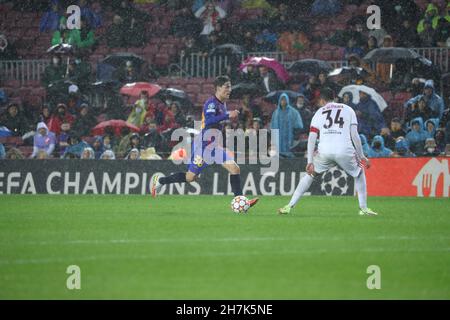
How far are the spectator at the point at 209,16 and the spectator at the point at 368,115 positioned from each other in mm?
7168

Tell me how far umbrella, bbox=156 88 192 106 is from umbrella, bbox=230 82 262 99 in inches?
53.4

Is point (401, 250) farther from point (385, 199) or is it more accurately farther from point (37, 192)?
point (37, 192)

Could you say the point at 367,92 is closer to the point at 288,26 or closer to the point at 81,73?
the point at 288,26

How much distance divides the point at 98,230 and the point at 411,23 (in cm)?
1647

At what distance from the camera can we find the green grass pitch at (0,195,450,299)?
29.5 feet

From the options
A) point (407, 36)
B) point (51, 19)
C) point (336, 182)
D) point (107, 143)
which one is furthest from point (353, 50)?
point (51, 19)

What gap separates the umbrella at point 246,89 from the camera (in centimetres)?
2747

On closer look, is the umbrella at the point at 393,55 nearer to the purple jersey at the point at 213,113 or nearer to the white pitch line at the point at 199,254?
the purple jersey at the point at 213,113

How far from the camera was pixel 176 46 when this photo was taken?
104ft

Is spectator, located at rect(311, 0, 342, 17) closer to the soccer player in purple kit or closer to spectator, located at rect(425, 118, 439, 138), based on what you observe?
→ spectator, located at rect(425, 118, 439, 138)

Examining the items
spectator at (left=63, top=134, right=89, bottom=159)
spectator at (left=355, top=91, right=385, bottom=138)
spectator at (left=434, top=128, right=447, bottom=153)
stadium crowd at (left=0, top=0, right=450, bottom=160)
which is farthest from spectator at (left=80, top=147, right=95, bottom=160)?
spectator at (left=434, top=128, right=447, bottom=153)

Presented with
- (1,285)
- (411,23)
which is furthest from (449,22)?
(1,285)

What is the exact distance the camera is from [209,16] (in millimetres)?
30609

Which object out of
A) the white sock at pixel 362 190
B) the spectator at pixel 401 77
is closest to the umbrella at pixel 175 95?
the spectator at pixel 401 77
